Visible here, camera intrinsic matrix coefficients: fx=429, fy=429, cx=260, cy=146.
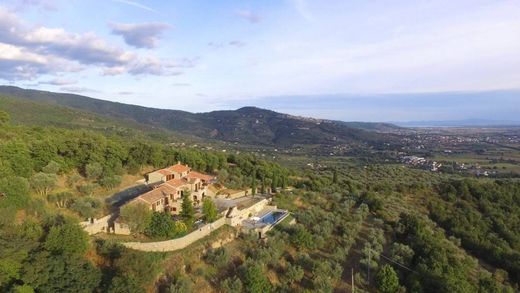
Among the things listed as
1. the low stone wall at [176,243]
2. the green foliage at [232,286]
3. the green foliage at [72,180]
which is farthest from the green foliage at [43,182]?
the green foliage at [232,286]

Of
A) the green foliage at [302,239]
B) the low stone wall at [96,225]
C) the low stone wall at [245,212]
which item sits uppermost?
the low stone wall at [96,225]

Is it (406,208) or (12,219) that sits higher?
(12,219)

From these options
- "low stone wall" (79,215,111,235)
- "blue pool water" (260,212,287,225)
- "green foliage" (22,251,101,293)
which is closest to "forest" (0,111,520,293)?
"green foliage" (22,251,101,293)

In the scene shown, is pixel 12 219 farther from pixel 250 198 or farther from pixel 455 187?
pixel 455 187

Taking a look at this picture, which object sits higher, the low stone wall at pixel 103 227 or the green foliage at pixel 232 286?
the low stone wall at pixel 103 227

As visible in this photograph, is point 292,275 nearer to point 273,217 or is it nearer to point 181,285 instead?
point 181,285

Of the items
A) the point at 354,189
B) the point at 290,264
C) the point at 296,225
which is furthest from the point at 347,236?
the point at 354,189

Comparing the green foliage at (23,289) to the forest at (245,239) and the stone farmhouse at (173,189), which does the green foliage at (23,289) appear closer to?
the forest at (245,239)

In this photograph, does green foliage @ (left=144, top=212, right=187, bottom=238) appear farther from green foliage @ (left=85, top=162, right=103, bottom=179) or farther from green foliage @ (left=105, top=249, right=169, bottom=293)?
green foliage @ (left=85, top=162, right=103, bottom=179)
